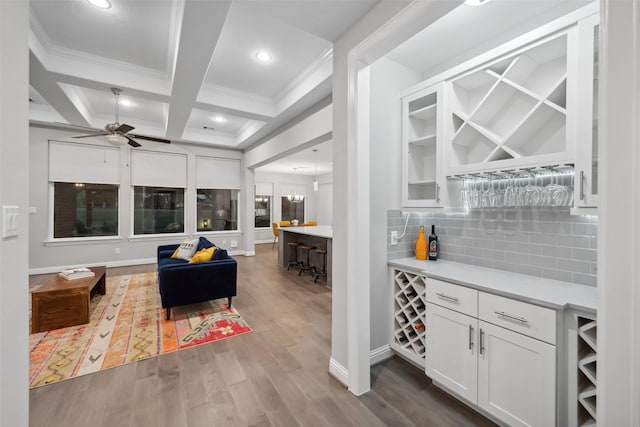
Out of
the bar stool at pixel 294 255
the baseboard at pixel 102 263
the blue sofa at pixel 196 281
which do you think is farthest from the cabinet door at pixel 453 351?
the baseboard at pixel 102 263

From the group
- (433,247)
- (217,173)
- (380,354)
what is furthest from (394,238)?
(217,173)

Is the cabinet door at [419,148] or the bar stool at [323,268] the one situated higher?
the cabinet door at [419,148]

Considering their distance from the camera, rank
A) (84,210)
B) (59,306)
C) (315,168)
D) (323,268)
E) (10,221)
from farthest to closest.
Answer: (315,168)
(84,210)
(323,268)
(59,306)
(10,221)

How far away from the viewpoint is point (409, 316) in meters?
2.33

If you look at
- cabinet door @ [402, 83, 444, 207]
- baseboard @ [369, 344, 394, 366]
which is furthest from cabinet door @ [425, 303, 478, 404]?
cabinet door @ [402, 83, 444, 207]

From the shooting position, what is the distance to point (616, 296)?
0.82m

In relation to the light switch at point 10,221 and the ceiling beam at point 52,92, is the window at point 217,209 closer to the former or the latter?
the ceiling beam at point 52,92

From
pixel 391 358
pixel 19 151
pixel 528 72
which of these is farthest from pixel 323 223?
pixel 19 151

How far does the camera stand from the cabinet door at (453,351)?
176 cm

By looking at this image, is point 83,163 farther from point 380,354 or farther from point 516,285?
point 516,285

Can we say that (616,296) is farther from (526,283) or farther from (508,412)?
(508,412)

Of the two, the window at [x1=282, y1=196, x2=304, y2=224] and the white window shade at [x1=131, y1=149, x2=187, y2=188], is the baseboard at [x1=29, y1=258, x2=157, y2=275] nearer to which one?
the white window shade at [x1=131, y1=149, x2=187, y2=188]

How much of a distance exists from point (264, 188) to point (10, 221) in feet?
32.1

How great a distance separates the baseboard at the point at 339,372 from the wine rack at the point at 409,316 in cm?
57
